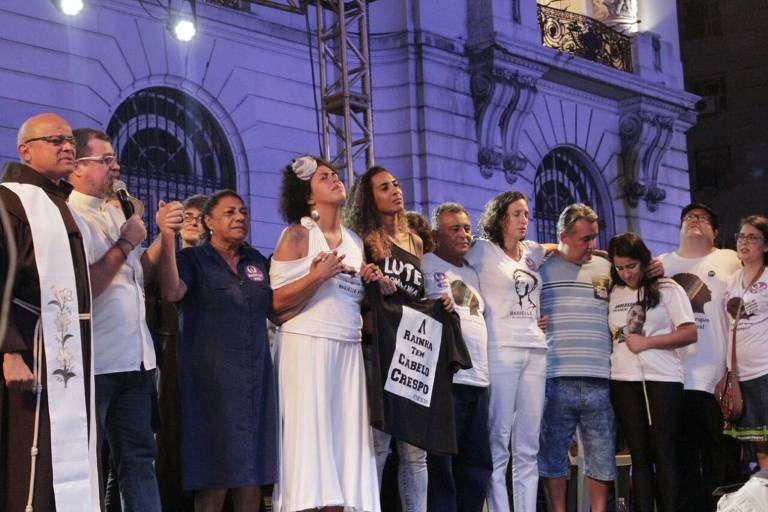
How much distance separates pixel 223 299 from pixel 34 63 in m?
7.28

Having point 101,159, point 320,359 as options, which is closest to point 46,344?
point 101,159

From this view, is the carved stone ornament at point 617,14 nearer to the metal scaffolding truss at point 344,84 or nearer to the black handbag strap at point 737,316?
the metal scaffolding truss at point 344,84

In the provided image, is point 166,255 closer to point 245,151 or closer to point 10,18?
point 10,18

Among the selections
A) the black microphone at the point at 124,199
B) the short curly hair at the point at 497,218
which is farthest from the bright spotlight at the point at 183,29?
the black microphone at the point at 124,199

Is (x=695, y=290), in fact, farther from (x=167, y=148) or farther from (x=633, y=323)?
(x=167, y=148)

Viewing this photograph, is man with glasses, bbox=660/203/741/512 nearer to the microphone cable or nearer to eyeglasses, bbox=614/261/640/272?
eyeglasses, bbox=614/261/640/272

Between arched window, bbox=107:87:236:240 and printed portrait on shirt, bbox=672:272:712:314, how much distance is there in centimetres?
661

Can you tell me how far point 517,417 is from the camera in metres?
6.01

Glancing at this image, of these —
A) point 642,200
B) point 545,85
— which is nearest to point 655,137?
point 642,200

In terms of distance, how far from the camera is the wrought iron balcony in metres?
17.0

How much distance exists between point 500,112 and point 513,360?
9.91 meters

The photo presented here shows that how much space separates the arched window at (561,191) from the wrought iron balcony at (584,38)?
1583 mm

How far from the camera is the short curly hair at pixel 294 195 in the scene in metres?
5.43

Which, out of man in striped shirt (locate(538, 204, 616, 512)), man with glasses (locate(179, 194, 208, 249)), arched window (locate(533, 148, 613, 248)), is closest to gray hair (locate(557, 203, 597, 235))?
man in striped shirt (locate(538, 204, 616, 512))
